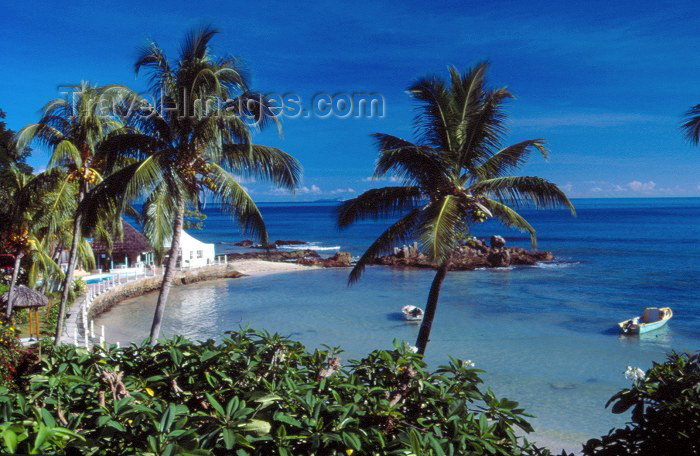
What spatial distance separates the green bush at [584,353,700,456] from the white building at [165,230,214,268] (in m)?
35.3

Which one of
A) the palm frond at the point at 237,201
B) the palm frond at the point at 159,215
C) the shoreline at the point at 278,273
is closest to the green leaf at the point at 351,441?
the shoreline at the point at 278,273

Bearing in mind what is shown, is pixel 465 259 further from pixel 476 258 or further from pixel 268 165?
pixel 268 165

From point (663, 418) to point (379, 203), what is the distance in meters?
6.70

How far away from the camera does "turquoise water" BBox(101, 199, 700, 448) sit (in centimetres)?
1484

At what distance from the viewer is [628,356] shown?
59.2 feet

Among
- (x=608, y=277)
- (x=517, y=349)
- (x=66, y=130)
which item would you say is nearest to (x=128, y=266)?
(x=66, y=130)

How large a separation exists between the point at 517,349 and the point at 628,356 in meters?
3.71

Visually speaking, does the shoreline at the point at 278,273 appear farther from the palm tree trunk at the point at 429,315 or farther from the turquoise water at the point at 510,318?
the palm tree trunk at the point at 429,315

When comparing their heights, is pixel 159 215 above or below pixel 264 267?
above

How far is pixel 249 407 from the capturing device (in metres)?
2.70

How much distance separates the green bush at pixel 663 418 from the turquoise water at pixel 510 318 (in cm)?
764

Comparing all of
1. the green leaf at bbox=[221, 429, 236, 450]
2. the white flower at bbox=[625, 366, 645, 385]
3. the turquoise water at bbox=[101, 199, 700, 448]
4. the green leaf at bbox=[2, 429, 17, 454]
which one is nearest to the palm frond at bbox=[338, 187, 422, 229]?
the turquoise water at bbox=[101, 199, 700, 448]

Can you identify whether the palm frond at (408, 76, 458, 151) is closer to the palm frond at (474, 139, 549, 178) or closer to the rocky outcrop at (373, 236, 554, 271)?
the palm frond at (474, 139, 549, 178)

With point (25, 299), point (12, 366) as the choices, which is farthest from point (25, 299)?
point (12, 366)
